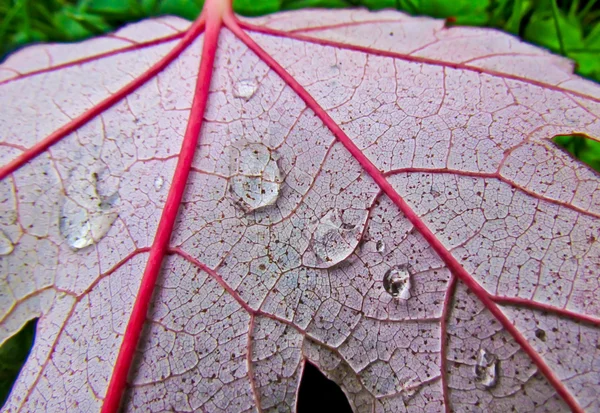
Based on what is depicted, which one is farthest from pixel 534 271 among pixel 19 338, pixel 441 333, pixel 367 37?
pixel 19 338

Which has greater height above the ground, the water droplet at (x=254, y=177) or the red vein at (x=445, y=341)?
the water droplet at (x=254, y=177)

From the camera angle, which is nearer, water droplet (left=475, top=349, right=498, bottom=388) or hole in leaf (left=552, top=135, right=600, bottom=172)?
water droplet (left=475, top=349, right=498, bottom=388)

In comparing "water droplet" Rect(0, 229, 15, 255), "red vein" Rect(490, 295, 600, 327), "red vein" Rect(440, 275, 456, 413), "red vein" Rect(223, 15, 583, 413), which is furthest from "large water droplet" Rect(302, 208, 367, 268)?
"water droplet" Rect(0, 229, 15, 255)

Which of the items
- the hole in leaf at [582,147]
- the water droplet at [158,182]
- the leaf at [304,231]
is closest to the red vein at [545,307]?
the leaf at [304,231]

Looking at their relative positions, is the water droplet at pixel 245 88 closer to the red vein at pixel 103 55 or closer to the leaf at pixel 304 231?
the leaf at pixel 304 231

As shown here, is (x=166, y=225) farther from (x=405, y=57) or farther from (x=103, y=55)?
(x=405, y=57)

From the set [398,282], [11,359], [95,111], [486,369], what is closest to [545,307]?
[486,369]

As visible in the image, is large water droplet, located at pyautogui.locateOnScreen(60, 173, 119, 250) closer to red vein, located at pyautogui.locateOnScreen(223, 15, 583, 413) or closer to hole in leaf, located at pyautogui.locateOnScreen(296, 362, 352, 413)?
red vein, located at pyautogui.locateOnScreen(223, 15, 583, 413)

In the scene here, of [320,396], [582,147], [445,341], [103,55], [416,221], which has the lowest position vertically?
[320,396]
